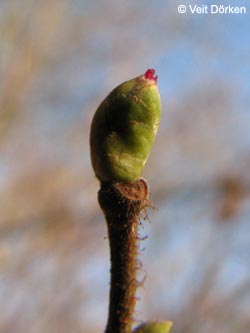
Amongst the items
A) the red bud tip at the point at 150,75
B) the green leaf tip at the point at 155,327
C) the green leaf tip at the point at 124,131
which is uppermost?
the red bud tip at the point at 150,75

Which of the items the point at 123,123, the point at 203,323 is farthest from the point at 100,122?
the point at 203,323

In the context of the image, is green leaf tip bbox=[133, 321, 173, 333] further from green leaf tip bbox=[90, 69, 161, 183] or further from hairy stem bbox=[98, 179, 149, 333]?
green leaf tip bbox=[90, 69, 161, 183]

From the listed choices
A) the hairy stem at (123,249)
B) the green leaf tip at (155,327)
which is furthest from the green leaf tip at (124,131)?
the green leaf tip at (155,327)

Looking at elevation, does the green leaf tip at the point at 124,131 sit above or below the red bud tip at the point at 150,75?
below

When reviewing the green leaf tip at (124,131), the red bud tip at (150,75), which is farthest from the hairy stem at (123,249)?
the red bud tip at (150,75)

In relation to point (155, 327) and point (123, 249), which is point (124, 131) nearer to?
point (123, 249)

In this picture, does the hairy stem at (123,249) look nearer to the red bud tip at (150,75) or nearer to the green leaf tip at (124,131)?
the green leaf tip at (124,131)
